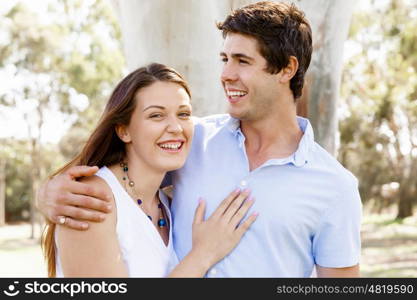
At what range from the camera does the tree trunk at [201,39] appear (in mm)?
3730

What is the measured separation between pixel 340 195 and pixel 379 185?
2406 cm

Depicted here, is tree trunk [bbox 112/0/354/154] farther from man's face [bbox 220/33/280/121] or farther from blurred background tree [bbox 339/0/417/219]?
blurred background tree [bbox 339/0/417/219]

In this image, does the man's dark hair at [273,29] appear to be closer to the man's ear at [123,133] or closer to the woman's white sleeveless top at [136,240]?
the man's ear at [123,133]

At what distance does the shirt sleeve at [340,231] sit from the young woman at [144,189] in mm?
299

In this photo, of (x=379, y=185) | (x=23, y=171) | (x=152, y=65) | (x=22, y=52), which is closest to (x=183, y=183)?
(x=152, y=65)

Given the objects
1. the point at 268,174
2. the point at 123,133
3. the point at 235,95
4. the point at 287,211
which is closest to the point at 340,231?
the point at 287,211

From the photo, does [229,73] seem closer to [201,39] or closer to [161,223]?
[161,223]

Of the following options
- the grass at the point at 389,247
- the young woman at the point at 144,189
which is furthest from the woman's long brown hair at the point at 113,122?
the grass at the point at 389,247

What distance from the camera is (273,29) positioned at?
8.93 feet

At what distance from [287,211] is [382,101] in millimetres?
18509

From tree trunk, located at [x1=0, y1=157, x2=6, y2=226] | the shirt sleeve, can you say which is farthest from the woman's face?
tree trunk, located at [x1=0, y1=157, x2=6, y2=226]

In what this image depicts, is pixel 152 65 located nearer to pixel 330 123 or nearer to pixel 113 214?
pixel 113 214

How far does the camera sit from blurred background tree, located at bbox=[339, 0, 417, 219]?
20.3 metres

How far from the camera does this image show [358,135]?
22.5m
